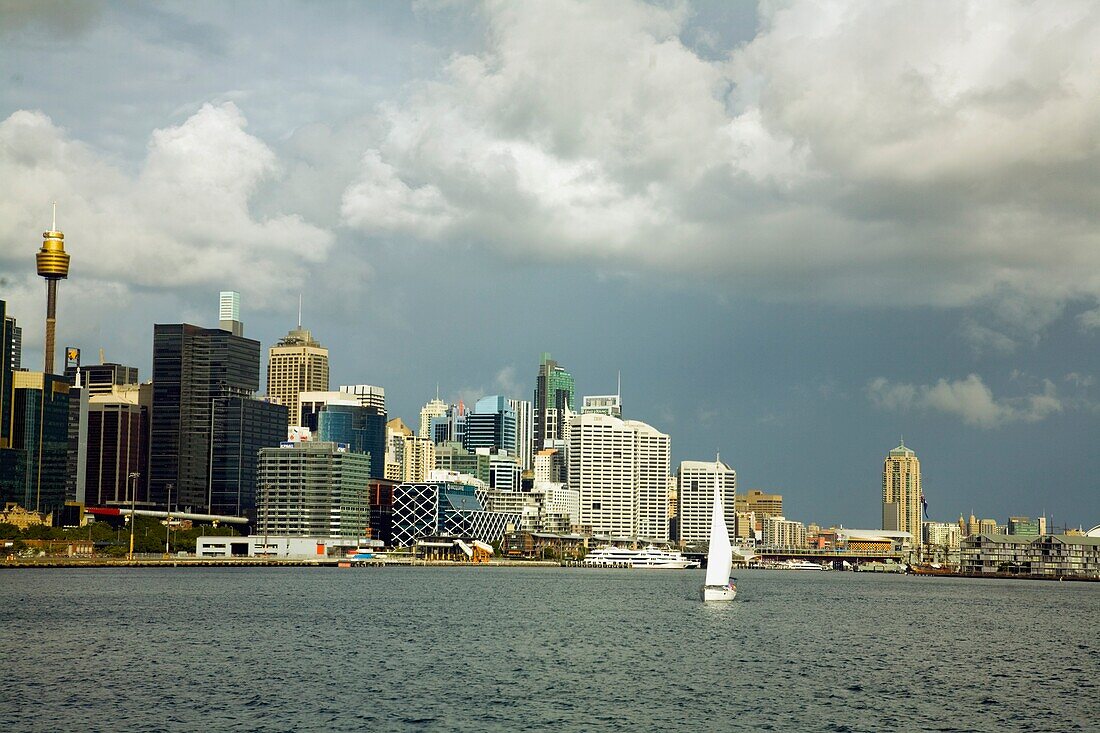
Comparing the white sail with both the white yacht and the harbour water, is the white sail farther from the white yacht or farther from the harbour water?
the harbour water

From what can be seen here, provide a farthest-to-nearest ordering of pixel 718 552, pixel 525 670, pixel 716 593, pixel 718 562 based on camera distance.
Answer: pixel 716 593 < pixel 718 562 < pixel 718 552 < pixel 525 670

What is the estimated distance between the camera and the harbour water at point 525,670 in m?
74.2

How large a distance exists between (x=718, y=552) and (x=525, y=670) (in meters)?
82.0

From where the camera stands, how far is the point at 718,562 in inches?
6895

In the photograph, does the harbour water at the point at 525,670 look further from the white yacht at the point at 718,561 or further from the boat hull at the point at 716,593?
the boat hull at the point at 716,593

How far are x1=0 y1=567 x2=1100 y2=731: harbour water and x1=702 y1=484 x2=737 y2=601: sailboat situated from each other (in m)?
14.5

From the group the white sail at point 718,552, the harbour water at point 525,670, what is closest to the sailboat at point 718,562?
the white sail at point 718,552

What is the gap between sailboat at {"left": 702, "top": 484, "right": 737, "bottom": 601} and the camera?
17000 centimetres

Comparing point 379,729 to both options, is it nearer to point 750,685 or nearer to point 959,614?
point 750,685

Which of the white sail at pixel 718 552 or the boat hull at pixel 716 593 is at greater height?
the white sail at pixel 718 552

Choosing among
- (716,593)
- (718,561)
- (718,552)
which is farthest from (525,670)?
(716,593)

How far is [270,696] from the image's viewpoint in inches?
3157

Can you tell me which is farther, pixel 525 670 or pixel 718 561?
pixel 718 561

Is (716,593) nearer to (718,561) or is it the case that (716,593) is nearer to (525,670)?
(718,561)
